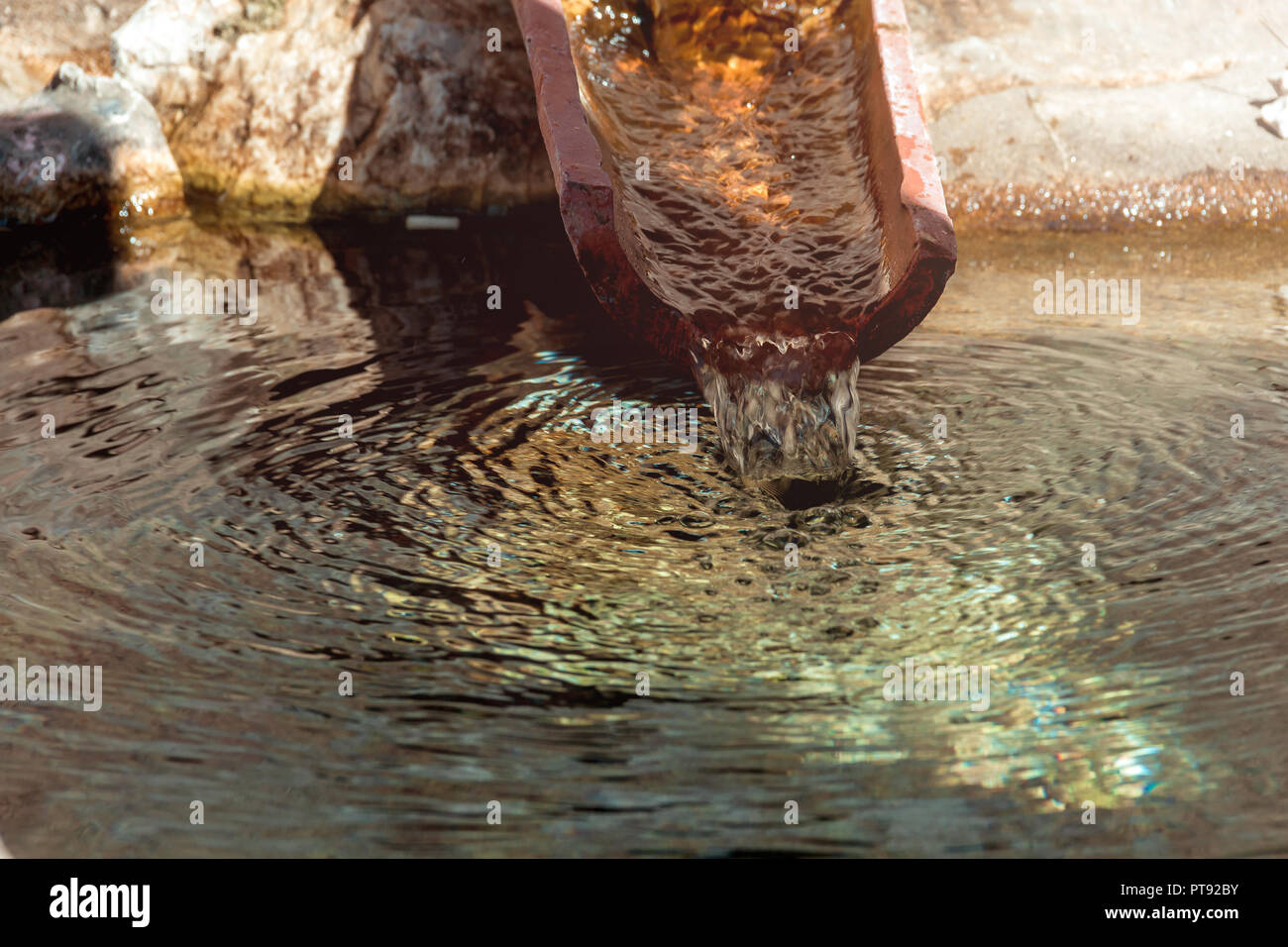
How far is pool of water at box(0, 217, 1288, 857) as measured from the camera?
215 centimetres

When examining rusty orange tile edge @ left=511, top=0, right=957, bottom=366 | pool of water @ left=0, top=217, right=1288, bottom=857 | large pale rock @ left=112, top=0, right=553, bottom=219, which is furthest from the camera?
large pale rock @ left=112, top=0, right=553, bottom=219

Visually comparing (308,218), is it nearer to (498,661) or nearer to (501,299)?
(501,299)

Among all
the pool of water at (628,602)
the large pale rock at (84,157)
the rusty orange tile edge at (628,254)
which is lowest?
the pool of water at (628,602)

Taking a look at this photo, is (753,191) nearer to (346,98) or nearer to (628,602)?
(628,602)

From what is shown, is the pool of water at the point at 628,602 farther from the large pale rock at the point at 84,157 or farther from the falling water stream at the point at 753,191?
the large pale rock at the point at 84,157

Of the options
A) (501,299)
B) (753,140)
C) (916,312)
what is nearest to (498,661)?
(916,312)

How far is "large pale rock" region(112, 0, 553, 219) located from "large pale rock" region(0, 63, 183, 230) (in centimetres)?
27

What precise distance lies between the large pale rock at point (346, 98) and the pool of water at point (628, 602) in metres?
2.65

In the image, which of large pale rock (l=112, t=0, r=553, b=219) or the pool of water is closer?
the pool of water

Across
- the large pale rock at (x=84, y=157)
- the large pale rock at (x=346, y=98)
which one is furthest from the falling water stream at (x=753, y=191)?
the large pale rock at (x=84, y=157)

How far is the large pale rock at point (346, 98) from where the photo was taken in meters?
7.11

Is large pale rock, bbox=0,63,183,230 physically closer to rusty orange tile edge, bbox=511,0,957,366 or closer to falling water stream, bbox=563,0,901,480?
falling water stream, bbox=563,0,901,480

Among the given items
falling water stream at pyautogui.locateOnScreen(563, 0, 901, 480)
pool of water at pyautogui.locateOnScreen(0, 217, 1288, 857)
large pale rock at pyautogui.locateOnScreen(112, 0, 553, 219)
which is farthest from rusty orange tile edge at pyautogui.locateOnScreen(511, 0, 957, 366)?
large pale rock at pyautogui.locateOnScreen(112, 0, 553, 219)

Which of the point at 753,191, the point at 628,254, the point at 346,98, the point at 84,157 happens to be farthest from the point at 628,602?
the point at 84,157
